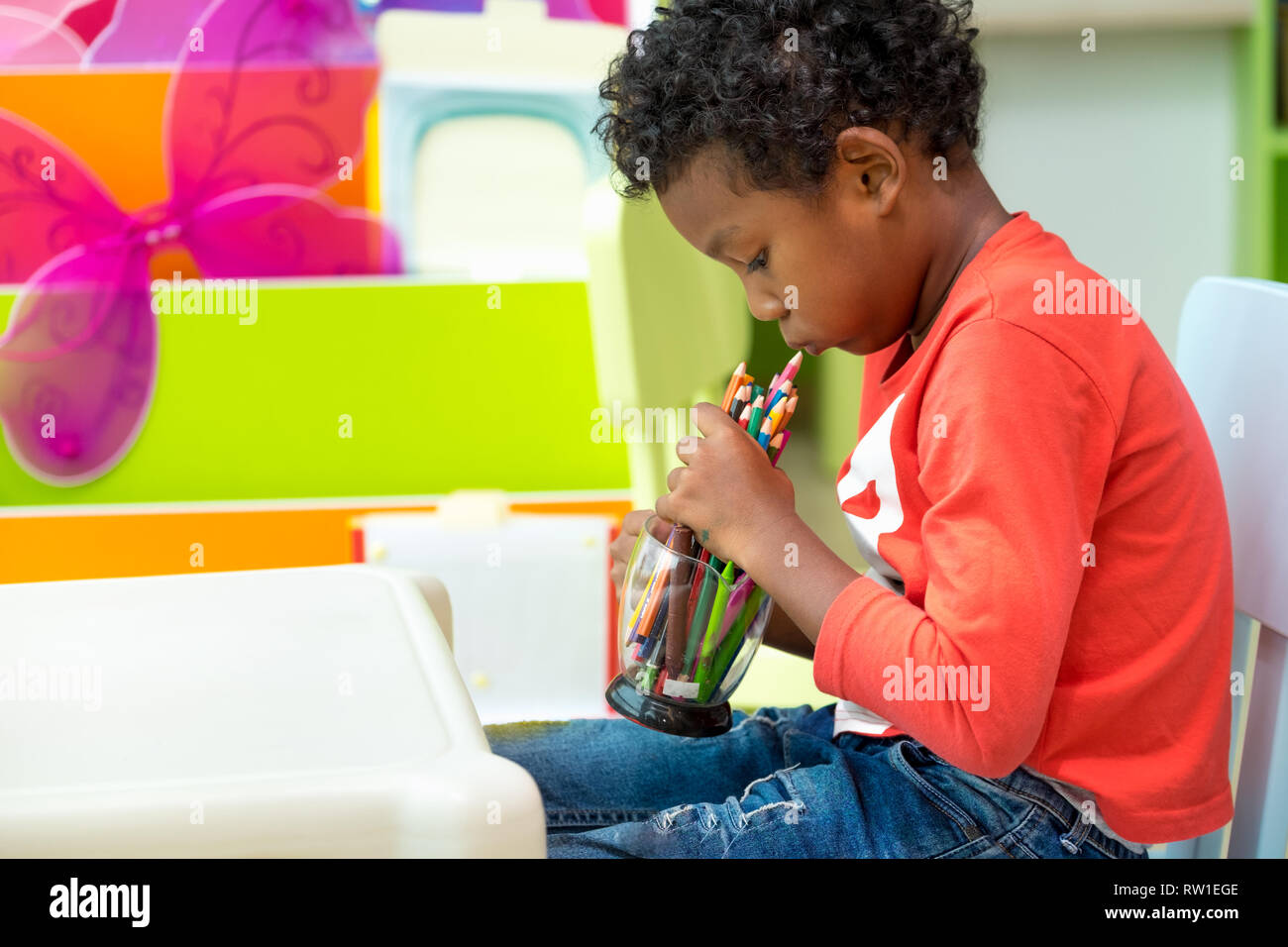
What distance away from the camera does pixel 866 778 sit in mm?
599

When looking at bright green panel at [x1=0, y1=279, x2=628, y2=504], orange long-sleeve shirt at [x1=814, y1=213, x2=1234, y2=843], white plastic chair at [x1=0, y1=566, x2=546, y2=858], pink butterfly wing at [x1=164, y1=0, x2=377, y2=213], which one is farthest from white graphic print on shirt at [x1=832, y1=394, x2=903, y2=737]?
pink butterfly wing at [x1=164, y1=0, x2=377, y2=213]

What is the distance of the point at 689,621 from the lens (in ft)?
1.98

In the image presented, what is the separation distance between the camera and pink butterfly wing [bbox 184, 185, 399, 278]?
156 centimetres

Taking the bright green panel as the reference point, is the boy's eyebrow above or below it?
above

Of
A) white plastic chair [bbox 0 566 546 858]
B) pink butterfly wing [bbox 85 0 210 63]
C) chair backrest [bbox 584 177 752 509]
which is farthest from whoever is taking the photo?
pink butterfly wing [bbox 85 0 210 63]

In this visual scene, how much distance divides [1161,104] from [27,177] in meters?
1.43

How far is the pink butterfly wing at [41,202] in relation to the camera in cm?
154

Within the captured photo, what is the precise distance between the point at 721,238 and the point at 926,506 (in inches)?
7.1

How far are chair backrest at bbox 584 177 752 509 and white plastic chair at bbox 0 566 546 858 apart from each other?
653 millimetres

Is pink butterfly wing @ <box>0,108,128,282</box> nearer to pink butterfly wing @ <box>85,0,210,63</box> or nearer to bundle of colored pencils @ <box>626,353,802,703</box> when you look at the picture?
pink butterfly wing @ <box>85,0,210,63</box>

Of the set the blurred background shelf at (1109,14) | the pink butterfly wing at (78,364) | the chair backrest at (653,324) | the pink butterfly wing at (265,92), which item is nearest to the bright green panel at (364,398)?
the pink butterfly wing at (78,364)

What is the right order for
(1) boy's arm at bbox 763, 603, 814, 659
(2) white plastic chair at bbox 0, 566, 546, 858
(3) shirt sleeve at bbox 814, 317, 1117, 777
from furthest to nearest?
1. (1) boy's arm at bbox 763, 603, 814, 659
2. (3) shirt sleeve at bbox 814, 317, 1117, 777
3. (2) white plastic chair at bbox 0, 566, 546, 858

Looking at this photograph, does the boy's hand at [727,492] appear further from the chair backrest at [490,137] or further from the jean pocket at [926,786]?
the chair backrest at [490,137]
